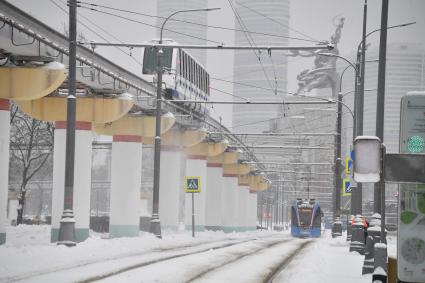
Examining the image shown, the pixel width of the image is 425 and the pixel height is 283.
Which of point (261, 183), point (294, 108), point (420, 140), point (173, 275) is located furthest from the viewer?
point (294, 108)

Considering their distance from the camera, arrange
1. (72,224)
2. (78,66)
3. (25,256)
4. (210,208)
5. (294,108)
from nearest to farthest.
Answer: (25,256), (72,224), (78,66), (210,208), (294,108)

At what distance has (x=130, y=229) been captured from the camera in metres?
46.5

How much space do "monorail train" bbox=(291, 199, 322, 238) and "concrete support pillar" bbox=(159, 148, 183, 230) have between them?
58.8 ft

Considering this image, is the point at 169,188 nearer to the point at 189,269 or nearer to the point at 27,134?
the point at 27,134

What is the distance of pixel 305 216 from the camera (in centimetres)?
7475

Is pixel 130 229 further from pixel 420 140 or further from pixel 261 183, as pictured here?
pixel 261 183

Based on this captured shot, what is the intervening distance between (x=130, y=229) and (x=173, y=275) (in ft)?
87.0

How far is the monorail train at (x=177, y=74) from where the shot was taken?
165ft

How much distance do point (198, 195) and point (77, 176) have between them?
28.3 meters

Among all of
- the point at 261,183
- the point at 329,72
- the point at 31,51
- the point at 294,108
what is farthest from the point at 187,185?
the point at 294,108

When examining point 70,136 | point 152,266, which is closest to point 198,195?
point 70,136

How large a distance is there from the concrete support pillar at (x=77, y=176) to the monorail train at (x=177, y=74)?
925 cm

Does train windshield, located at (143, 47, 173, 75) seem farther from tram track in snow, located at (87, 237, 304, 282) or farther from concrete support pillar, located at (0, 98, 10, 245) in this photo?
tram track in snow, located at (87, 237, 304, 282)

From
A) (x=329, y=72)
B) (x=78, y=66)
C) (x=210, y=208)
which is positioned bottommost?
(x=210, y=208)
